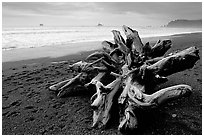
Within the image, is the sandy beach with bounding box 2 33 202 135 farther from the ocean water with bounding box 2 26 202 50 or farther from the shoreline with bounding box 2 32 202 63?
the ocean water with bounding box 2 26 202 50

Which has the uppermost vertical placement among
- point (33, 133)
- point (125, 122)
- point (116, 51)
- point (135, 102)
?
point (116, 51)

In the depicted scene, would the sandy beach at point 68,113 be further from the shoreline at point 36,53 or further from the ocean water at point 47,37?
the ocean water at point 47,37

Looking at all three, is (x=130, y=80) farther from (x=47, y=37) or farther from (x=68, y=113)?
(x=47, y=37)

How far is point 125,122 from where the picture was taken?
2.56 m

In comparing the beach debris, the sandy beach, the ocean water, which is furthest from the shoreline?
the beach debris

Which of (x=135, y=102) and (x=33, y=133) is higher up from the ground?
(x=135, y=102)

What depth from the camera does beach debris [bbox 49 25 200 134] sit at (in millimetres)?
2535

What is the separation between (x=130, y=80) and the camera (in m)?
3.13

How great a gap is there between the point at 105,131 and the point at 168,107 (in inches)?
44.3

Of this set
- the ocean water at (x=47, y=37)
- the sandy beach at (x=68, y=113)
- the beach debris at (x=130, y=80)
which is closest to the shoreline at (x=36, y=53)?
the ocean water at (x=47, y=37)

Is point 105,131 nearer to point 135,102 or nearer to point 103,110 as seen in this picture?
point 103,110

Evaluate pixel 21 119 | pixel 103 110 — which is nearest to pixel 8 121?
pixel 21 119

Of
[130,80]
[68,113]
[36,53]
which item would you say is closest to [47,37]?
[36,53]

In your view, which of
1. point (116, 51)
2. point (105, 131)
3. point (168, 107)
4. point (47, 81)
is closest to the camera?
point (105, 131)
